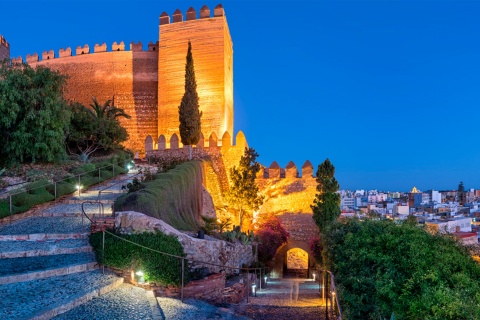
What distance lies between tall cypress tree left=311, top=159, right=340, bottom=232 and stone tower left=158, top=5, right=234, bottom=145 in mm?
7237

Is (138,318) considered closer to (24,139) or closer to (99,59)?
(24,139)

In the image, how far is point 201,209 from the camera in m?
14.9

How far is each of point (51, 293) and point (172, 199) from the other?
5.33m

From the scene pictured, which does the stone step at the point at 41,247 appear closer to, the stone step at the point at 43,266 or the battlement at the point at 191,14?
the stone step at the point at 43,266

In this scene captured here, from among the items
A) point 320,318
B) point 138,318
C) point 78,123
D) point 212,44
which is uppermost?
point 212,44

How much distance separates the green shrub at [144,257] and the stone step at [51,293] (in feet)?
1.04

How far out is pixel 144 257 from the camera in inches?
262

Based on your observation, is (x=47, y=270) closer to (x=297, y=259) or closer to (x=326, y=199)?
(x=326, y=199)

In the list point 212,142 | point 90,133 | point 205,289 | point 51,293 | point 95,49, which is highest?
point 95,49

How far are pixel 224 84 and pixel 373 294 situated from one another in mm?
19935

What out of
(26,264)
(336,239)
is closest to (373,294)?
(336,239)

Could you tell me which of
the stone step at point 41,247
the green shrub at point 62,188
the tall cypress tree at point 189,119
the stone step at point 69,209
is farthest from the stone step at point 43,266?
the tall cypress tree at point 189,119

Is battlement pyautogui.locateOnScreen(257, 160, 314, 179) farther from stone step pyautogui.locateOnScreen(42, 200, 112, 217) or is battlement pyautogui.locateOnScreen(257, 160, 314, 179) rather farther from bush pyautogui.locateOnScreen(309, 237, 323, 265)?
stone step pyautogui.locateOnScreen(42, 200, 112, 217)

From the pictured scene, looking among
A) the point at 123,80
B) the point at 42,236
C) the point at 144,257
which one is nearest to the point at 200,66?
the point at 123,80
